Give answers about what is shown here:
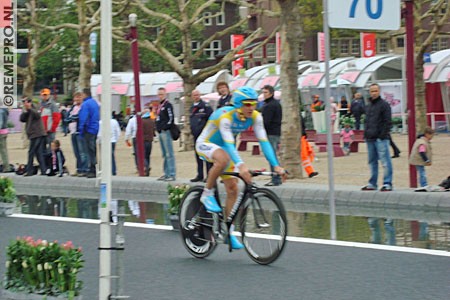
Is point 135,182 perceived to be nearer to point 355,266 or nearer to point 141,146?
point 141,146

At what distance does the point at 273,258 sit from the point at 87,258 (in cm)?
219

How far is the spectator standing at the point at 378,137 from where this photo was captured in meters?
18.0

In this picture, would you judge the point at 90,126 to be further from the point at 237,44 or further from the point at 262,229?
the point at 237,44

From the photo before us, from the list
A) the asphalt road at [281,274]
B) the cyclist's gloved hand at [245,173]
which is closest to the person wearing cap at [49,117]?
the asphalt road at [281,274]

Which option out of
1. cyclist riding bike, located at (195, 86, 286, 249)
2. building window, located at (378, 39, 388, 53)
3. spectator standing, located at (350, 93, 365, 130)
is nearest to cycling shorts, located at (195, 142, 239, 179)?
cyclist riding bike, located at (195, 86, 286, 249)

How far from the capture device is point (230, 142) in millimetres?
11312

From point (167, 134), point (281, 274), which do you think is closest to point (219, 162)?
point (281, 274)

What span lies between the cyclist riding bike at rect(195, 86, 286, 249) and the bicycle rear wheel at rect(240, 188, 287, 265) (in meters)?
0.26

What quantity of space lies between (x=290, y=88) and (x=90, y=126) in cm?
413

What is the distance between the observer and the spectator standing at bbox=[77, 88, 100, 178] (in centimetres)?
Result: 2295

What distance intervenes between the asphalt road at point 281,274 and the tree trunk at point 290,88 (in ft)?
28.6

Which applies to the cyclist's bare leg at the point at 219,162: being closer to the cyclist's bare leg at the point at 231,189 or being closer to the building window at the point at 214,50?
the cyclist's bare leg at the point at 231,189

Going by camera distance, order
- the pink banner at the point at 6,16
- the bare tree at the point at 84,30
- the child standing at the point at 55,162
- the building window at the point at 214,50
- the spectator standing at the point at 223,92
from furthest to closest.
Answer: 1. the building window at the point at 214,50
2. the bare tree at the point at 84,30
3. the child standing at the point at 55,162
4. the pink banner at the point at 6,16
5. the spectator standing at the point at 223,92

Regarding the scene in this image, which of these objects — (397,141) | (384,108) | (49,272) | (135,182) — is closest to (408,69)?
(384,108)
